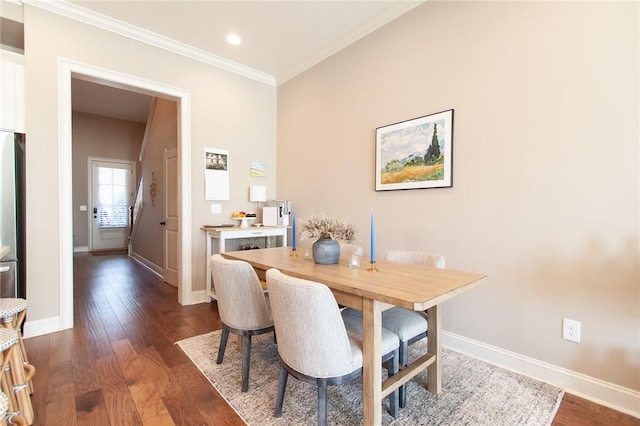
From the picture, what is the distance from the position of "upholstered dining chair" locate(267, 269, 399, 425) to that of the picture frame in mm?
1530

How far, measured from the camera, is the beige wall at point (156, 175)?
442 centimetres

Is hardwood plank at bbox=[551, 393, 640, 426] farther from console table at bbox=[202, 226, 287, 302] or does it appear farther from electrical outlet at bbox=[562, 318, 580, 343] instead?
console table at bbox=[202, 226, 287, 302]

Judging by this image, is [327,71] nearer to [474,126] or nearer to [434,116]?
[434,116]

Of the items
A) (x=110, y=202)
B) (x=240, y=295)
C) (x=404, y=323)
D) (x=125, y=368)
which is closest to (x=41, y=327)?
(x=125, y=368)

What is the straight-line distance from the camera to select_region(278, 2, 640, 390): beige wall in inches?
65.4

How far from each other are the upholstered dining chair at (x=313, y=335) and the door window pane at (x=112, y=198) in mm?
7645

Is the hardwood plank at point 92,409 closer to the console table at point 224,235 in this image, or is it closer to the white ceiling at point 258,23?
the console table at point 224,235

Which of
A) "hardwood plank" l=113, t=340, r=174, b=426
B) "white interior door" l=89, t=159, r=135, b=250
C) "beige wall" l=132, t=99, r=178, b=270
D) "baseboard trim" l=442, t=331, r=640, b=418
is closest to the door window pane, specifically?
"white interior door" l=89, t=159, r=135, b=250

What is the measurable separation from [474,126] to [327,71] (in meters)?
1.91

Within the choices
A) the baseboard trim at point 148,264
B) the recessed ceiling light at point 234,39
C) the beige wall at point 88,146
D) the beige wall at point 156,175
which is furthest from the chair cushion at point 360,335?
the beige wall at point 88,146

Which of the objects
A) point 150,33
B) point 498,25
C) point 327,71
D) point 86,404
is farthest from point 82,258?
point 498,25

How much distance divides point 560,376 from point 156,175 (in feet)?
18.3

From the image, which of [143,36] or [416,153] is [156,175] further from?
[416,153]

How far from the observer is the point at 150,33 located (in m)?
3.12
